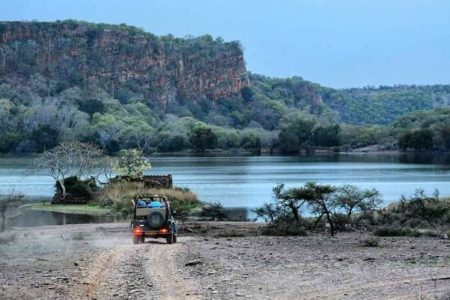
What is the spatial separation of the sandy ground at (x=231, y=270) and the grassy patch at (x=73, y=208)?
79.1 ft

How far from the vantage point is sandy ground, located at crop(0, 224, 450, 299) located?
1345 cm

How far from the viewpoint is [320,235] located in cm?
2859

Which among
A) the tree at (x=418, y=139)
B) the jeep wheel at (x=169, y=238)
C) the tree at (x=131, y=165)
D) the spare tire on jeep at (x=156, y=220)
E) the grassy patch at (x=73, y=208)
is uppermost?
the tree at (x=418, y=139)

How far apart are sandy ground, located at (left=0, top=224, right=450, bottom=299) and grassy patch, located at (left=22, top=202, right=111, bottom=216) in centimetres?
2412

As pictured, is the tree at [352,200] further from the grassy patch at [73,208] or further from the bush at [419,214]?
the grassy patch at [73,208]

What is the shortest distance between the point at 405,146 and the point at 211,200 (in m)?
123

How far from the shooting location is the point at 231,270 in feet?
54.2

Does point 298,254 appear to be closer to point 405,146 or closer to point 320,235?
point 320,235

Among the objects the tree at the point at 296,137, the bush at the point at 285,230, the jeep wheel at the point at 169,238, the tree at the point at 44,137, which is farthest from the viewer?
the tree at the point at 296,137

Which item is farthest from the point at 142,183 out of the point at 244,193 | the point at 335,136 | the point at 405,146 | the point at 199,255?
the point at 335,136

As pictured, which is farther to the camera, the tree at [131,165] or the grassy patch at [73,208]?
the tree at [131,165]

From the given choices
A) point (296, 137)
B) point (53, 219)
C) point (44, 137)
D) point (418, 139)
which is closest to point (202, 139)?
point (296, 137)

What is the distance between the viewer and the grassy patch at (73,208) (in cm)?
4859

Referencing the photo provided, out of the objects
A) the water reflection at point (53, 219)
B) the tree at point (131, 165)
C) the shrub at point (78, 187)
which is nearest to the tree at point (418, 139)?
the tree at point (131, 165)
